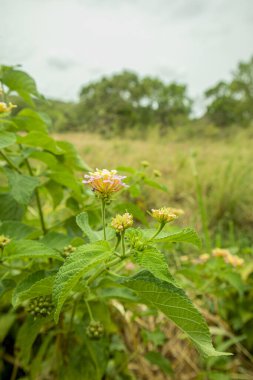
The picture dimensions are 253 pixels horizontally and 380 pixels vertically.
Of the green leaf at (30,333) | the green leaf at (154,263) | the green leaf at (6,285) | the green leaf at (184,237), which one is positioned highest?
the green leaf at (184,237)

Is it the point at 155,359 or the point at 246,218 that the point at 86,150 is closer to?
the point at 246,218

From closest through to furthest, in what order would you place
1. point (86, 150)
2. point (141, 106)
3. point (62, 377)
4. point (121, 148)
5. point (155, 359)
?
1. point (62, 377)
2. point (155, 359)
3. point (86, 150)
4. point (121, 148)
5. point (141, 106)

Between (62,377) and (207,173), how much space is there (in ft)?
12.7

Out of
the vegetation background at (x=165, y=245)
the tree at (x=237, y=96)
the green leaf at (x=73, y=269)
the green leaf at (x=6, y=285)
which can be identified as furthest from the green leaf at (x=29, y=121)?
the tree at (x=237, y=96)

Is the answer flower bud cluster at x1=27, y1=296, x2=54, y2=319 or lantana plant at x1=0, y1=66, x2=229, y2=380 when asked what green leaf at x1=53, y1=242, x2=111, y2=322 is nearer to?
lantana plant at x1=0, y1=66, x2=229, y2=380

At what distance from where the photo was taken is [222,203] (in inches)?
140

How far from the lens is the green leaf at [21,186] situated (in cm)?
67

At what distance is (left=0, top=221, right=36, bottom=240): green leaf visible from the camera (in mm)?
684

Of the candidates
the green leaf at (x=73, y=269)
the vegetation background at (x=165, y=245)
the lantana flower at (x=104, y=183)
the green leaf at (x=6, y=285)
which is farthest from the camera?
the vegetation background at (x=165, y=245)

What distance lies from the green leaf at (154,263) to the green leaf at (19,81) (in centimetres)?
49

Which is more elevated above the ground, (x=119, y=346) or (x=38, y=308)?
(x=38, y=308)

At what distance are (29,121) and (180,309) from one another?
0.55 m

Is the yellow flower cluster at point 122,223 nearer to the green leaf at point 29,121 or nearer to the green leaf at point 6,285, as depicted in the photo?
the green leaf at point 6,285

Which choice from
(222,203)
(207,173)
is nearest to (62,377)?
(222,203)
